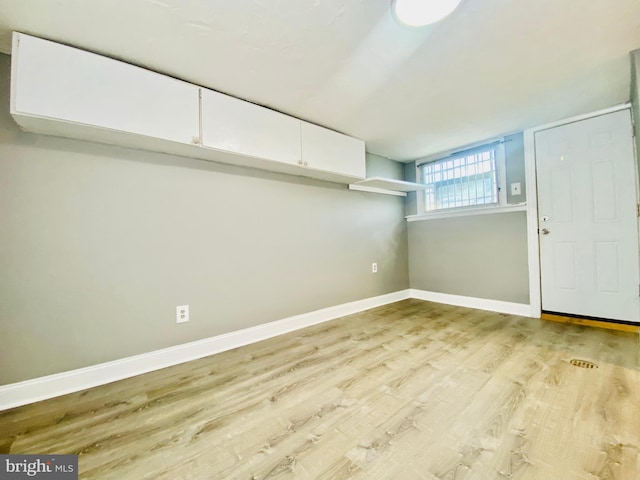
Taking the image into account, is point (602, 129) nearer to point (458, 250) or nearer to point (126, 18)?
point (458, 250)

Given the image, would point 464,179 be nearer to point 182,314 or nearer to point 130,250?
point 182,314

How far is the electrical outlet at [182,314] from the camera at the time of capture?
6.39ft

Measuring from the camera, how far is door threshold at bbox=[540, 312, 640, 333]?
7.45 ft

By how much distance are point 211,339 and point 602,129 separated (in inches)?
162

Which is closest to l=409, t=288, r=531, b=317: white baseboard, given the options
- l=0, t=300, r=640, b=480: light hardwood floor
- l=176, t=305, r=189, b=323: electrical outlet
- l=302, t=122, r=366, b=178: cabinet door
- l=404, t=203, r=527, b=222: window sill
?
l=0, t=300, r=640, b=480: light hardwood floor

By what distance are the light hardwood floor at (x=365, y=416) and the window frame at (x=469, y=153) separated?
1.66m

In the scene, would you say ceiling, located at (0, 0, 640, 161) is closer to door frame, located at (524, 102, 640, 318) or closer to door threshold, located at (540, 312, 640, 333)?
door frame, located at (524, 102, 640, 318)

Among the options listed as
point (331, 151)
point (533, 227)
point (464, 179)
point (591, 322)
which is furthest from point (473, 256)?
point (331, 151)

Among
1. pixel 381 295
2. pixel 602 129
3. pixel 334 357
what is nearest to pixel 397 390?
pixel 334 357

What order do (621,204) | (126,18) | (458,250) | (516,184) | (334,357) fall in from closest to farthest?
(126,18) → (334,357) → (621,204) → (516,184) → (458,250)

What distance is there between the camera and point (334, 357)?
6.34 feet

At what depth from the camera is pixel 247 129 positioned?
2.00 m

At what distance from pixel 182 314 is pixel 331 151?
2.02 m

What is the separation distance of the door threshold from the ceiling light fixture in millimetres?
3033
